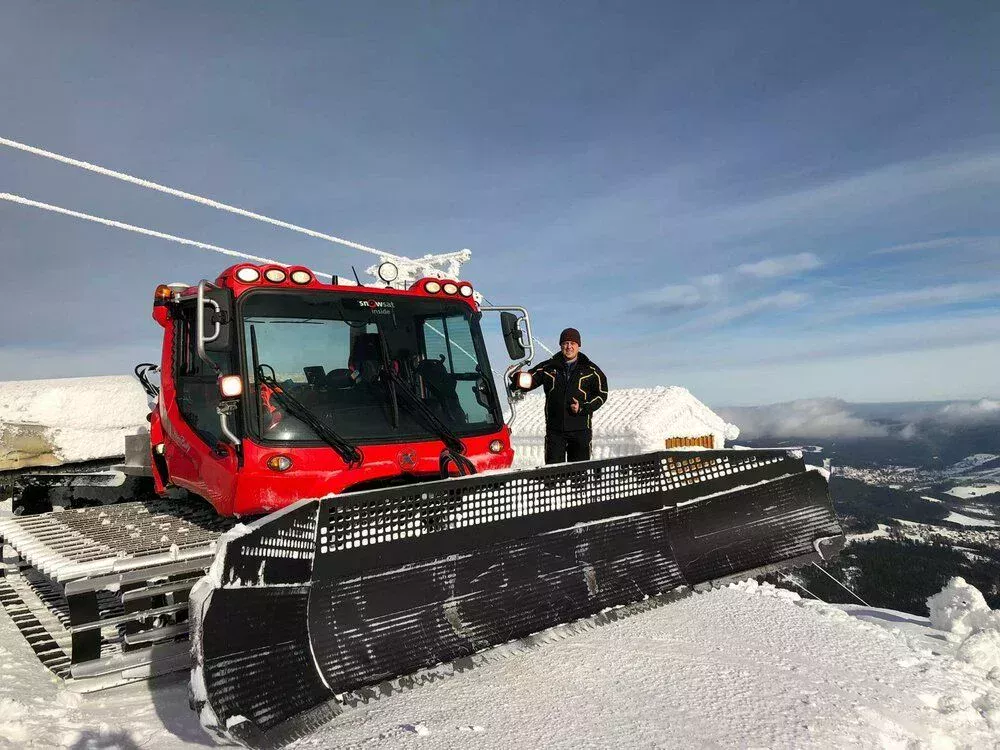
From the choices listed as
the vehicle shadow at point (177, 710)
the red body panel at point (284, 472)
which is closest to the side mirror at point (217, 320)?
the red body panel at point (284, 472)

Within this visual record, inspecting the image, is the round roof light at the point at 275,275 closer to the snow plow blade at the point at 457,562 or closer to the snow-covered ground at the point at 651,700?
the snow plow blade at the point at 457,562

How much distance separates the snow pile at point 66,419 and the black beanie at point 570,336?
208 inches

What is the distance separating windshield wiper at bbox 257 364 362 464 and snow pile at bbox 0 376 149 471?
4631 mm

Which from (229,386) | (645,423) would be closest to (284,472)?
(229,386)

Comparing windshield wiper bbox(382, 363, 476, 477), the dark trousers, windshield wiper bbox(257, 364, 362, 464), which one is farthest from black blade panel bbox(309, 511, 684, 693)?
the dark trousers

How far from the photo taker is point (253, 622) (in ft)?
9.61

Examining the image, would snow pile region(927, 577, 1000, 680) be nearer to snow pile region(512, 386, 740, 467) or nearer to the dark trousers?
the dark trousers

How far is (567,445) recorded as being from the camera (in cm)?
650

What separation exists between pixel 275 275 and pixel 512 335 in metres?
1.98

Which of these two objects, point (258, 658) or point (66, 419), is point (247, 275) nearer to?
point (258, 658)

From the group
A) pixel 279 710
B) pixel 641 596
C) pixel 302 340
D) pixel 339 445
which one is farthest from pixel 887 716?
pixel 302 340

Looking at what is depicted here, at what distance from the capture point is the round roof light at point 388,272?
16.2 feet

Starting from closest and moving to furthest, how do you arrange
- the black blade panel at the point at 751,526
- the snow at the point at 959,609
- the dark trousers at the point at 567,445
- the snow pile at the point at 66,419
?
1. the black blade panel at the point at 751,526
2. the snow at the point at 959,609
3. the dark trousers at the point at 567,445
4. the snow pile at the point at 66,419

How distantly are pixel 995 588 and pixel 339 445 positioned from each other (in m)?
99.4
